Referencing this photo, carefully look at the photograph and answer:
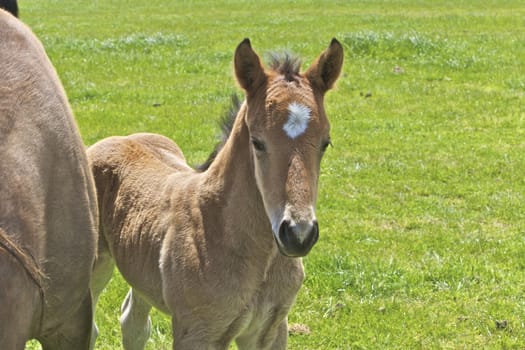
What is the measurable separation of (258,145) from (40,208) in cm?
139

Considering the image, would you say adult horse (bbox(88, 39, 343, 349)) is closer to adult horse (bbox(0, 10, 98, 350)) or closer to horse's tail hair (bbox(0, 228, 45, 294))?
adult horse (bbox(0, 10, 98, 350))

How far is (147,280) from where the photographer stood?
3.93 metres

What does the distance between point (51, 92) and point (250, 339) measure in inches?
69.0

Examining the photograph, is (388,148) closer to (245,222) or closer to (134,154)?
(134,154)

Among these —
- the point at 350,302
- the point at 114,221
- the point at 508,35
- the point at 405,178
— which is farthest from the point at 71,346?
the point at 508,35

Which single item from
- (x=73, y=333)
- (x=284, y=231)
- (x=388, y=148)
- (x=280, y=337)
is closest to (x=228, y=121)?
(x=280, y=337)

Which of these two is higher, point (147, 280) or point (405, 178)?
point (147, 280)

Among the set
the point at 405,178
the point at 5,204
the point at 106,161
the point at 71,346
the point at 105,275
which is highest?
the point at 5,204

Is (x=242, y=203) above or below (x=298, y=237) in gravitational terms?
below

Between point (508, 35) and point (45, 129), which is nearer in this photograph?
point (45, 129)

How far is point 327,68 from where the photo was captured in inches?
139

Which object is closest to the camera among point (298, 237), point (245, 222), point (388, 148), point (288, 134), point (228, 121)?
point (298, 237)

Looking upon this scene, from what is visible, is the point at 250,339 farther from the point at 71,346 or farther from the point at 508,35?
the point at 508,35

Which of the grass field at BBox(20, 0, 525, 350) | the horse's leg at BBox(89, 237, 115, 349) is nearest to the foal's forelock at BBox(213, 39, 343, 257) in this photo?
the horse's leg at BBox(89, 237, 115, 349)
